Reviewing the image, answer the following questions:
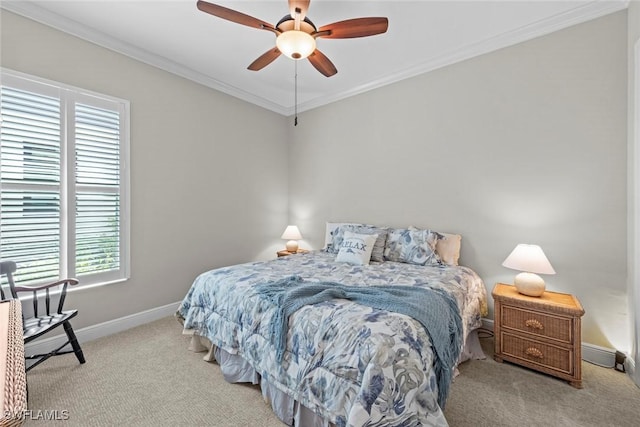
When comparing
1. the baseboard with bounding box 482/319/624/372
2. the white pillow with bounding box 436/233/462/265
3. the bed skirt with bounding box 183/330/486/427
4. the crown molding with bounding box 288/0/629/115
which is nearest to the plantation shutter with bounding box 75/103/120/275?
the bed skirt with bounding box 183/330/486/427

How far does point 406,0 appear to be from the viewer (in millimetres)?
2156

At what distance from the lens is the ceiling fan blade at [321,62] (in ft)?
7.35

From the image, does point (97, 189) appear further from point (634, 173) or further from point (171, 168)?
point (634, 173)

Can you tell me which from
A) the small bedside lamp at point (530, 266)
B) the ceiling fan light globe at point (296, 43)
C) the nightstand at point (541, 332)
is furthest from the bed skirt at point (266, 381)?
the ceiling fan light globe at point (296, 43)

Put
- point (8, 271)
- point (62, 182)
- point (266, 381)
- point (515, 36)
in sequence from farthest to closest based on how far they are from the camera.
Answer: point (515, 36) → point (62, 182) → point (8, 271) → point (266, 381)

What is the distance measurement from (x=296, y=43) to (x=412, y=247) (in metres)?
2.14

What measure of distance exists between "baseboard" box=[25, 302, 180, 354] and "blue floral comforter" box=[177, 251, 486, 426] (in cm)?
97

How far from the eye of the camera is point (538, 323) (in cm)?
208

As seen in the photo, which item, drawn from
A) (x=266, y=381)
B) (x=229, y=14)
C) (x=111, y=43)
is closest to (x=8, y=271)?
(x=266, y=381)

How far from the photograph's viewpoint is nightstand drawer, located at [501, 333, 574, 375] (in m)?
1.97

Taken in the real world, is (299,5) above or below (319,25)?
below

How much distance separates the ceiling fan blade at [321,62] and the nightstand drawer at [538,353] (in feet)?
8.76

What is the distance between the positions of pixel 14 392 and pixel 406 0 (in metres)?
2.92

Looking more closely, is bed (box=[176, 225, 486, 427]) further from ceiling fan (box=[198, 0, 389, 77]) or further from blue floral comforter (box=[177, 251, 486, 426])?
ceiling fan (box=[198, 0, 389, 77])
